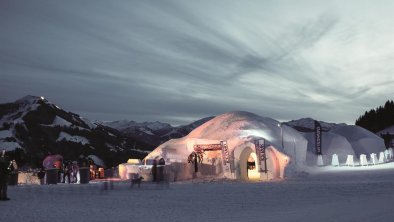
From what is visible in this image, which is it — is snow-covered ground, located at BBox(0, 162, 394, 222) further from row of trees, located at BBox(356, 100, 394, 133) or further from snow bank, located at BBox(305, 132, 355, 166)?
row of trees, located at BBox(356, 100, 394, 133)

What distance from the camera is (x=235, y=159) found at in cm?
2997

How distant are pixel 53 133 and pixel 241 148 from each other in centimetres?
10263

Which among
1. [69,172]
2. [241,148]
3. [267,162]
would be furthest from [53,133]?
[69,172]

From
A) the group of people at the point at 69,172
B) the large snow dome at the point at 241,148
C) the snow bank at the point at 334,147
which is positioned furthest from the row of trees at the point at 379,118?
the group of people at the point at 69,172

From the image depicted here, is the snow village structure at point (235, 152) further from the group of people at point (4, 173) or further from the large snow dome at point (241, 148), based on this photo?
the group of people at point (4, 173)

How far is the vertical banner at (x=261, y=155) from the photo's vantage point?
28.6 m

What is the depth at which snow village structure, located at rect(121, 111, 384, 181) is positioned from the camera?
28.8 m

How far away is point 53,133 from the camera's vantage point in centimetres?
12362

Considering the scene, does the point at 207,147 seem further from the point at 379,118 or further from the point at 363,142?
the point at 379,118

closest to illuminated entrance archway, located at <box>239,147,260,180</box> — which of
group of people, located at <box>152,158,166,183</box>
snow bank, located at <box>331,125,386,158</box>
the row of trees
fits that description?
group of people, located at <box>152,158,166,183</box>

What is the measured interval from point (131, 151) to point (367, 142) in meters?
90.6

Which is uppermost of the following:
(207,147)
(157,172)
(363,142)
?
(363,142)

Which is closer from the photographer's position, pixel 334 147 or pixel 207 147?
Result: pixel 207 147

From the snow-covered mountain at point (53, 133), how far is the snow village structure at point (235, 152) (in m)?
80.4
